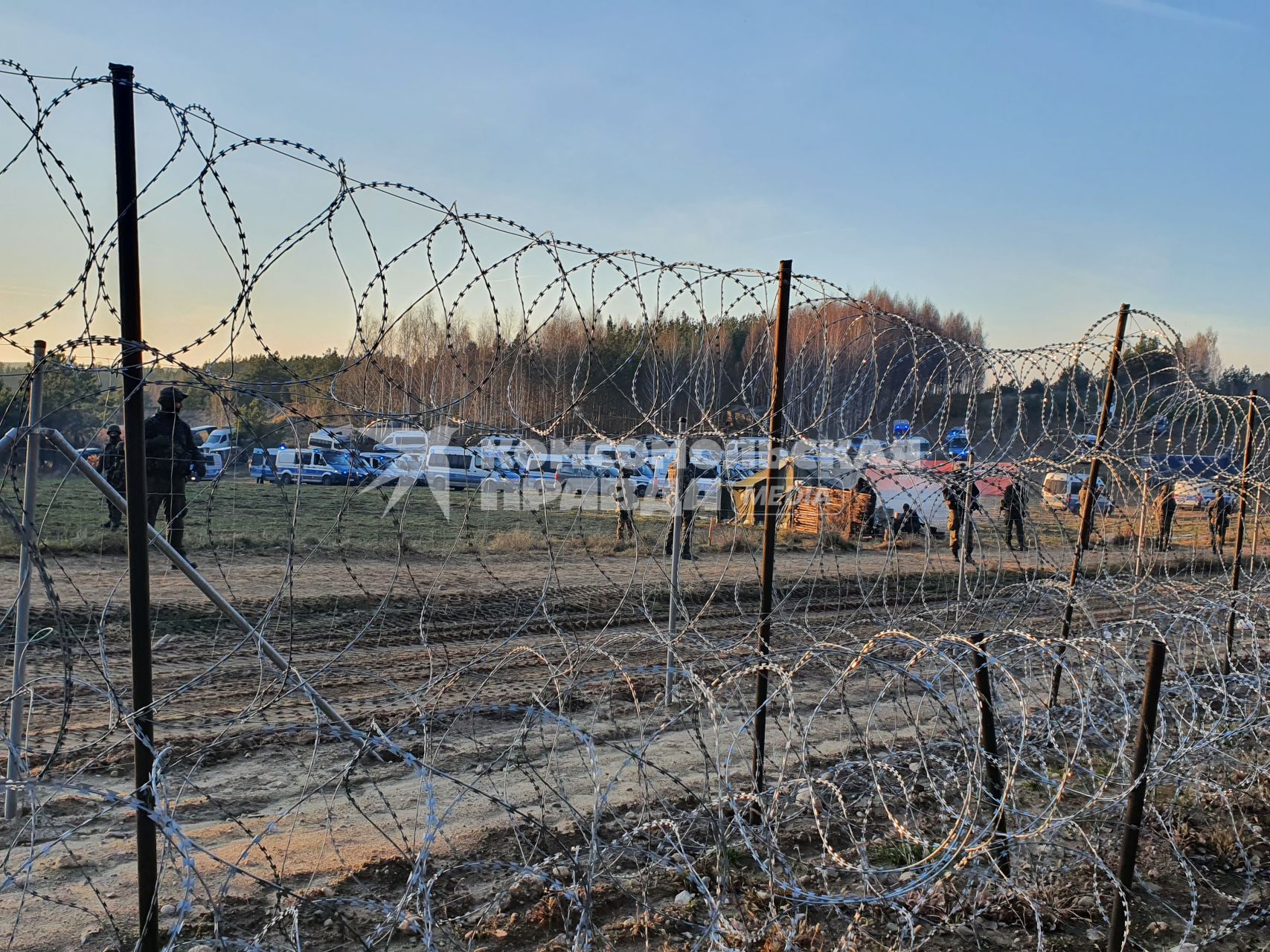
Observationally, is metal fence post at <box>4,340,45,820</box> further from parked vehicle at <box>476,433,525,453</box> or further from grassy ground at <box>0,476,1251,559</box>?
grassy ground at <box>0,476,1251,559</box>

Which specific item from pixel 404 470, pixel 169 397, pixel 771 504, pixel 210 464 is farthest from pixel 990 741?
pixel 210 464

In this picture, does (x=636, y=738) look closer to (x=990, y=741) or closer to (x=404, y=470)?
(x=990, y=741)

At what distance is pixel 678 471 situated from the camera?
5406 mm

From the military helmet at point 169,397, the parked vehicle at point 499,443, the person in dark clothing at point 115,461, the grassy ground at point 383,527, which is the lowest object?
the grassy ground at point 383,527

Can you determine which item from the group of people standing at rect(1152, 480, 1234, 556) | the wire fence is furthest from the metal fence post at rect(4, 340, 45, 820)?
the group of people standing at rect(1152, 480, 1234, 556)

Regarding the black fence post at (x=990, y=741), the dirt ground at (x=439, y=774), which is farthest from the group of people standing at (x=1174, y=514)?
the black fence post at (x=990, y=741)

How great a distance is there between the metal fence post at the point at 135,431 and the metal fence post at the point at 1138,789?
3022 millimetres

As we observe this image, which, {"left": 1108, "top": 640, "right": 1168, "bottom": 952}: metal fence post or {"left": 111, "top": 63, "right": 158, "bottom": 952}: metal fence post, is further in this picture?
{"left": 1108, "top": 640, "right": 1168, "bottom": 952}: metal fence post

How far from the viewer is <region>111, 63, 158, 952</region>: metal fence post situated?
268 cm

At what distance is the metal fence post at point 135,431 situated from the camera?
2676 mm

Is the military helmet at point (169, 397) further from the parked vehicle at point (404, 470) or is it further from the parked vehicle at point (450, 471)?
the parked vehicle at point (450, 471)

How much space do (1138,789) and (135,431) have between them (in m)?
3.34

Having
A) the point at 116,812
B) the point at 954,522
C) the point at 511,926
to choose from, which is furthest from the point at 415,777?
the point at 954,522

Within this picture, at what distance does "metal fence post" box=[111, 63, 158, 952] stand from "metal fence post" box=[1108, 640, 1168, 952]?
9.92ft
